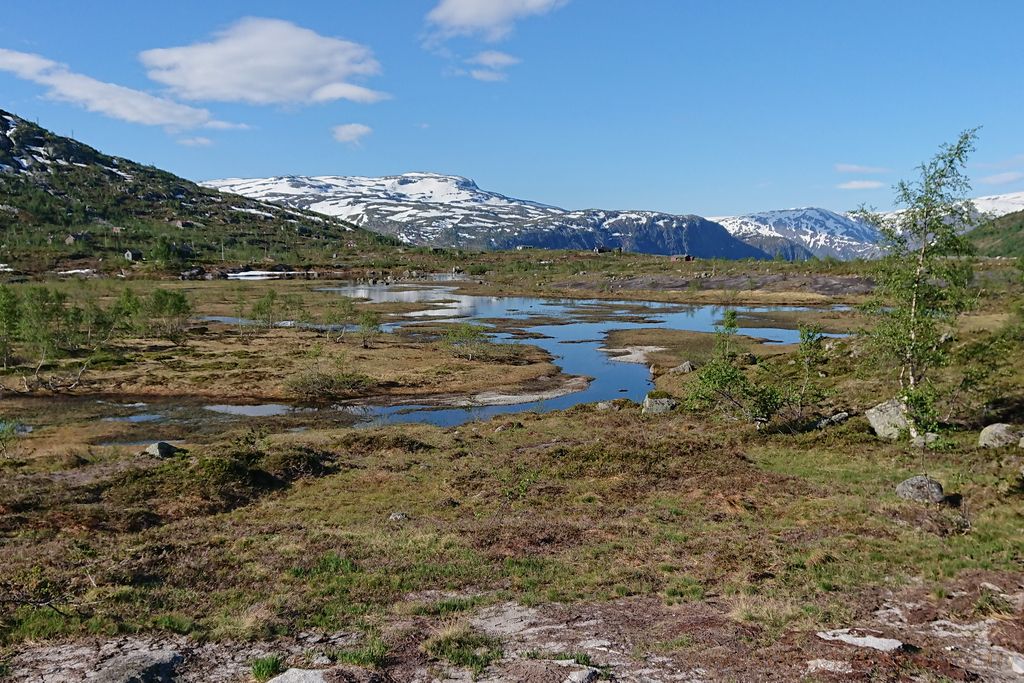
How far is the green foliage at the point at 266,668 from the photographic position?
44.7ft

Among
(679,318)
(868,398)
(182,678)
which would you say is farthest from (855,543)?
(679,318)

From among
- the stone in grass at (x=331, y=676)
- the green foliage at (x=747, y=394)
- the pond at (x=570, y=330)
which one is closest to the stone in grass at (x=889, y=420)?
the green foliage at (x=747, y=394)

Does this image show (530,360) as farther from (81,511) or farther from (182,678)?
(182,678)

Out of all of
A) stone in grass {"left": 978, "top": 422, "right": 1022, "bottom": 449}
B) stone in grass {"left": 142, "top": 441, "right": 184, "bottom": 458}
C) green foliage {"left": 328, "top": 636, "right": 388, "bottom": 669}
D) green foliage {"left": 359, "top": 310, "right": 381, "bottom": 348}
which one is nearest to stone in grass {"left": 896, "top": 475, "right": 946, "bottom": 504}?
stone in grass {"left": 978, "top": 422, "right": 1022, "bottom": 449}

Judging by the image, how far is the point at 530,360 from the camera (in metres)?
91.1

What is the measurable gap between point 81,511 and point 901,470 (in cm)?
4015

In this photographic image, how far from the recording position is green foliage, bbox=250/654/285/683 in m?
13.6

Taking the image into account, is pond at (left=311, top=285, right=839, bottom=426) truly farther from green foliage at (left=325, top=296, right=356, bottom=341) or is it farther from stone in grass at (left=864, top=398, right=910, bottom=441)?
stone in grass at (left=864, top=398, right=910, bottom=441)

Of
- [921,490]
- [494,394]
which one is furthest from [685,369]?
[921,490]

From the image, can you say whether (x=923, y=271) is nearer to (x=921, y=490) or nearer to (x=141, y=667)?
(x=921, y=490)

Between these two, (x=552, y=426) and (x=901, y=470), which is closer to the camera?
(x=901, y=470)

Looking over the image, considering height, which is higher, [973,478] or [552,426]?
[973,478]

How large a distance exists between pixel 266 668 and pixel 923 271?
37.7 metres

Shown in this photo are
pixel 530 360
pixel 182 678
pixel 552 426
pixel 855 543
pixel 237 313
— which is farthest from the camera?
pixel 237 313
